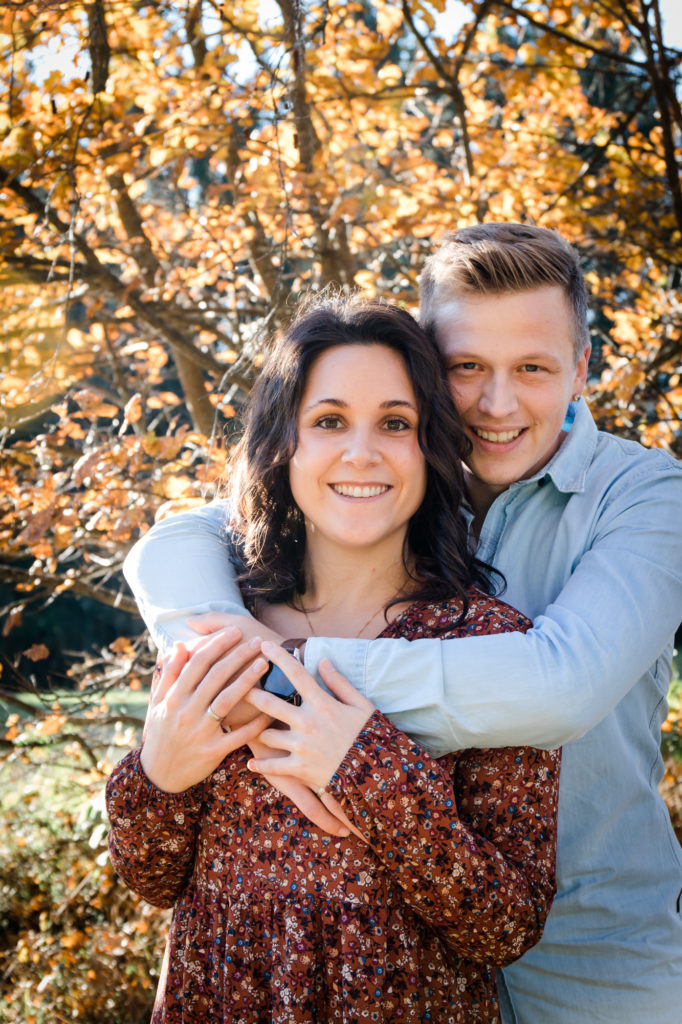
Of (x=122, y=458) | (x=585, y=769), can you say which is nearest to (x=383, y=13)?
(x=122, y=458)

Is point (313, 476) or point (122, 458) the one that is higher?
point (313, 476)

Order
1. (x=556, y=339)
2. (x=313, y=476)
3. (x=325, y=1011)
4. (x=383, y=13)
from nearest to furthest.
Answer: (x=325, y=1011), (x=313, y=476), (x=556, y=339), (x=383, y=13)

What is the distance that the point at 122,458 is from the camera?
132 inches

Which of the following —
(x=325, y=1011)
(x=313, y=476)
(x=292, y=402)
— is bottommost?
(x=325, y=1011)

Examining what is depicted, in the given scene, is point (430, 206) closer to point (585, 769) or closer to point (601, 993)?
point (585, 769)

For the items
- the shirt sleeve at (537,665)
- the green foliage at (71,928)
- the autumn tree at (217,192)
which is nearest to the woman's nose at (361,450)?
the shirt sleeve at (537,665)

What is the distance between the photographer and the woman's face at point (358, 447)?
5.46 ft

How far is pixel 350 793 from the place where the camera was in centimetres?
137

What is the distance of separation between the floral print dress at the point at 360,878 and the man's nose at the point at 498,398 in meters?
0.52

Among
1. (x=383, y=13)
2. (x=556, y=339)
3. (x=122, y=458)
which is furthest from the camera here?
(x=383, y=13)

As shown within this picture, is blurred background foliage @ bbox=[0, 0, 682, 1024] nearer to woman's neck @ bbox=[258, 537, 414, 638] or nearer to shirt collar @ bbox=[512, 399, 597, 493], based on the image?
woman's neck @ bbox=[258, 537, 414, 638]

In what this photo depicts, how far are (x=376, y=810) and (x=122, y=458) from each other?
7.60 ft

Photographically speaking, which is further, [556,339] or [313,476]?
[556,339]

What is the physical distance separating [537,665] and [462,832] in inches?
11.5
